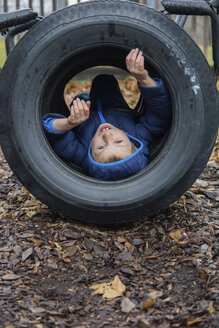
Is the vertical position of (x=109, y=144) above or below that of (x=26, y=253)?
above

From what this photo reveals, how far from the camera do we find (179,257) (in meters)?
2.76

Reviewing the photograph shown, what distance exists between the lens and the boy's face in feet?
10.5

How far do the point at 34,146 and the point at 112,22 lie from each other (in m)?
0.88

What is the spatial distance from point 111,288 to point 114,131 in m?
1.22

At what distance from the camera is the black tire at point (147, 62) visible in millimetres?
2775

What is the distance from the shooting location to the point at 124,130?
140 inches

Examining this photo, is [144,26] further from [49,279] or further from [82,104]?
[49,279]

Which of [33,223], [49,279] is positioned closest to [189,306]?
[49,279]

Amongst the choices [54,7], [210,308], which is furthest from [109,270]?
[54,7]

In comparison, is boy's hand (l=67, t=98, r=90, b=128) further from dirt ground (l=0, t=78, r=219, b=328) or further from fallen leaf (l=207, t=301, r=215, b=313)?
fallen leaf (l=207, t=301, r=215, b=313)

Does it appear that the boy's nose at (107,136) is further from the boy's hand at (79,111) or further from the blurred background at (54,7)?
the blurred background at (54,7)

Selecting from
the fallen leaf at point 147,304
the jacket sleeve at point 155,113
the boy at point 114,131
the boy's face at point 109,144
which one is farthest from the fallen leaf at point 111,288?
the jacket sleeve at point 155,113

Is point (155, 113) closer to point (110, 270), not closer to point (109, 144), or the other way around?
point (109, 144)

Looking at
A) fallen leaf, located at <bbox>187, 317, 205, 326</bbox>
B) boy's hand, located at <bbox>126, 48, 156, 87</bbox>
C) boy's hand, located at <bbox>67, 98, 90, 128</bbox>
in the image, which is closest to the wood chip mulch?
fallen leaf, located at <bbox>187, 317, 205, 326</bbox>
